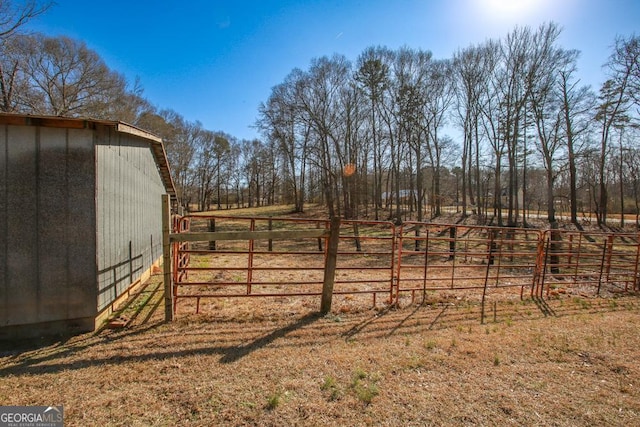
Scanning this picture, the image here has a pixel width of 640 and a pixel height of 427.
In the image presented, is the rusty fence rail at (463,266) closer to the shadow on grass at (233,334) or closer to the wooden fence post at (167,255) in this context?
the shadow on grass at (233,334)

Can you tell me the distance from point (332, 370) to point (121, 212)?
4.20 meters

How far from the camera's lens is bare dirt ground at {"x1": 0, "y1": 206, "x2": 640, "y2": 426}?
2.37 meters

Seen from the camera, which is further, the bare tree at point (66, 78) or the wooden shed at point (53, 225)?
the bare tree at point (66, 78)

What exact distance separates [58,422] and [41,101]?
18198 millimetres

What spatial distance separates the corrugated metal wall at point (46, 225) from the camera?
11.3 feet

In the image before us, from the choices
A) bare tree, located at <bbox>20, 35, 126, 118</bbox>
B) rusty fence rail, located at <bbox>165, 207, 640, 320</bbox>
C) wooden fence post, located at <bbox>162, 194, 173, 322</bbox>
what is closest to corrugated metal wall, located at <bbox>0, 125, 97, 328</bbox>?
wooden fence post, located at <bbox>162, 194, 173, 322</bbox>

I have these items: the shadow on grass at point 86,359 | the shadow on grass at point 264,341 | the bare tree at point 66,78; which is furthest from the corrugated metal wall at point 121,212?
the bare tree at point 66,78

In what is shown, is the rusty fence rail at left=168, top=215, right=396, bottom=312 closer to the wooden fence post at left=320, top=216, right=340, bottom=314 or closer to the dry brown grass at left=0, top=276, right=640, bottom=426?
the wooden fence post at left=320, top=216, right=340, bottom=314

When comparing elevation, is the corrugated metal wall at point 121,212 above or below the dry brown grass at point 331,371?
above

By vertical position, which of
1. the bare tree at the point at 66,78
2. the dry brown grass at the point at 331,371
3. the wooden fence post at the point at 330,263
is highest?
the bare tree at the point at 66,78

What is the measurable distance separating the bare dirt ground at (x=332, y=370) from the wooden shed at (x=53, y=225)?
0.36 metres

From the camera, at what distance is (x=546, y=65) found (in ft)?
59.5

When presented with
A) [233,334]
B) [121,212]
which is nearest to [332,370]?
[233,334]

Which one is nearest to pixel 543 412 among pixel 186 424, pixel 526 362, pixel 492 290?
pixel 526 362
